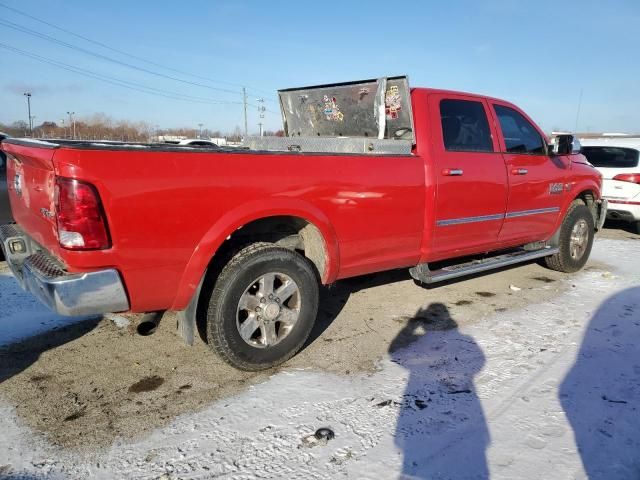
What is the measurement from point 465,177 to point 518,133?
4.12 ft

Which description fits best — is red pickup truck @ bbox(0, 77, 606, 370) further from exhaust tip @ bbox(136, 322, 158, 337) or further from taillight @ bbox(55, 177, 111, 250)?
exhaust tip @ bbox(136, 322, 158, 337)

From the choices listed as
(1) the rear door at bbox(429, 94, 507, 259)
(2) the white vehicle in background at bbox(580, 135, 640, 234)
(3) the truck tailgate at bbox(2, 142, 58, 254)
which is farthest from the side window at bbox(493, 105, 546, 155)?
(2) the white vehicle in background at bbox(580, 135, 640, 234)

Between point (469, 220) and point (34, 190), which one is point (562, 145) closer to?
point (469, 220)

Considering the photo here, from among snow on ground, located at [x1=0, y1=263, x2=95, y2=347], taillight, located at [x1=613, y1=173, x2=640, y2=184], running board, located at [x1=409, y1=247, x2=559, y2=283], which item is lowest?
snow on ground, located at [x1=0, y1=263, x2=95, y2=347]

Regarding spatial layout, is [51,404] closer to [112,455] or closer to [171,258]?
[112,455]

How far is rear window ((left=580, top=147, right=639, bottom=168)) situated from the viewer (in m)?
8.61

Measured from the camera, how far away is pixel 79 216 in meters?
2.50

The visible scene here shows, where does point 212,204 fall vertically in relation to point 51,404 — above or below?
above

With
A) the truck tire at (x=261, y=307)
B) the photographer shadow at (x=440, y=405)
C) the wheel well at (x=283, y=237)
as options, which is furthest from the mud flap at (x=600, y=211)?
the truck tire at (x=261, y=307)

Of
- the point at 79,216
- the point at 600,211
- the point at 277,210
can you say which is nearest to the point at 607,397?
the point at 277,210

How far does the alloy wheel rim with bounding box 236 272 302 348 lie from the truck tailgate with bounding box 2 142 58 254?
1215mm

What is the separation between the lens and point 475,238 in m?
4.65

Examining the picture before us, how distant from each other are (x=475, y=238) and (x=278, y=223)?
2.18 meters

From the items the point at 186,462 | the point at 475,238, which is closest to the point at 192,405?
the point at 186,462
